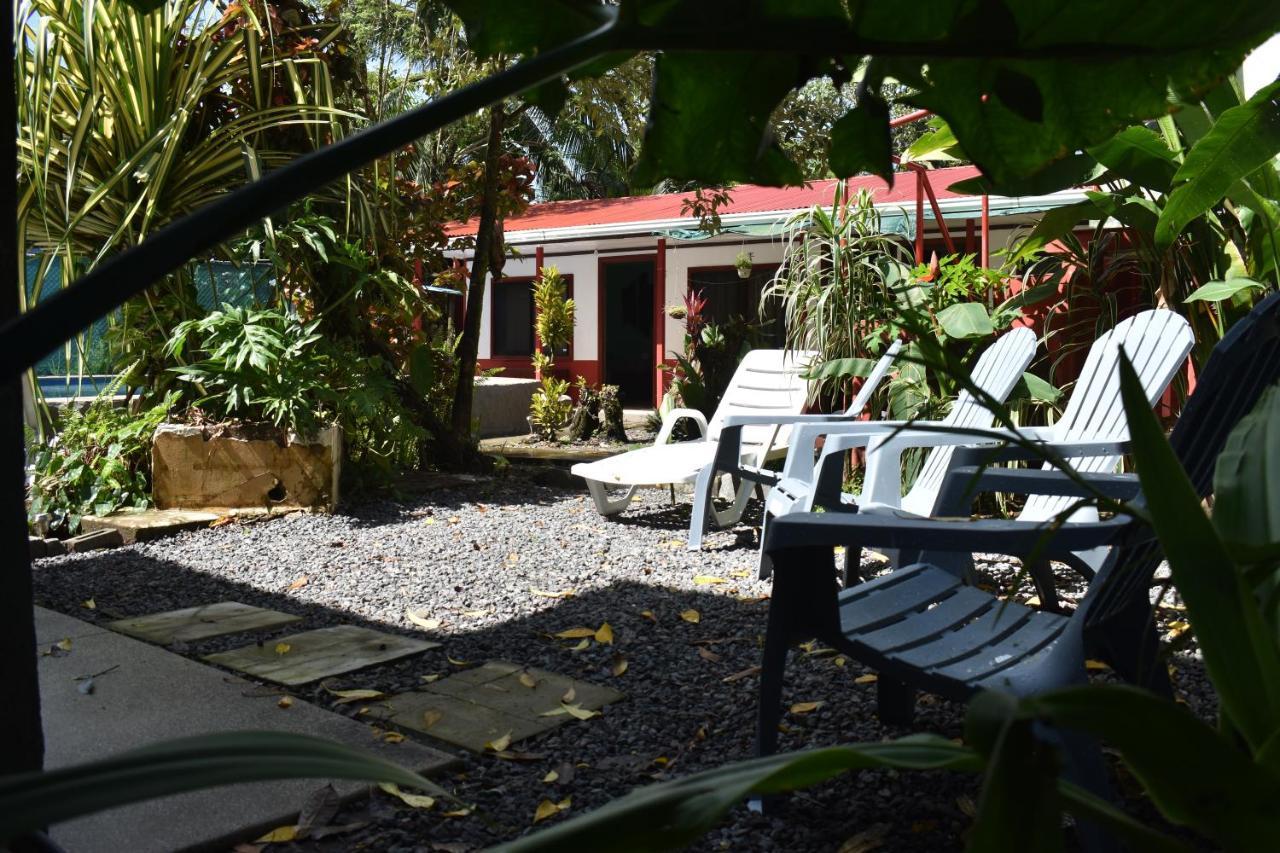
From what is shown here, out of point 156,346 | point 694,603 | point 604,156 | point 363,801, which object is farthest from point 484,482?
point 604,156

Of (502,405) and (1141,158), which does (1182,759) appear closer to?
(1141,158)

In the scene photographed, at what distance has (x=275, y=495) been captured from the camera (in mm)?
6305

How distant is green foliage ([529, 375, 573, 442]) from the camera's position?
12.0 metres

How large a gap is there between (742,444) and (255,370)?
9.56 feet

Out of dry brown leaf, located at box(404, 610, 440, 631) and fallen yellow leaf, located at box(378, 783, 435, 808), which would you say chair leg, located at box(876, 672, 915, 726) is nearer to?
fallen yellow leaf, located at box(378, 783, 435, 808)

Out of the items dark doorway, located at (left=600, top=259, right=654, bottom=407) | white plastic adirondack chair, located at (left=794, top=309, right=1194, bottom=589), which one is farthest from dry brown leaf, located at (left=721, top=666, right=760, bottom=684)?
dark doorway, located at (left=600, top=259, right=654, bottom=407)

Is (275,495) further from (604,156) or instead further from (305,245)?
(604,156)

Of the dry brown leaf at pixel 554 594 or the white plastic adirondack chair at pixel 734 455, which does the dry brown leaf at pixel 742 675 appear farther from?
the white plastic adirondack chair at pixel 734 455

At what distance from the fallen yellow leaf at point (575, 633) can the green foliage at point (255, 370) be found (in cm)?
288

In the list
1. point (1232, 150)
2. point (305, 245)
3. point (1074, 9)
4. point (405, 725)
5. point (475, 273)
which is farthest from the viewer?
point (475, 273)

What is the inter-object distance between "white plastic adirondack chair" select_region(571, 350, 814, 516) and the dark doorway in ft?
30.2

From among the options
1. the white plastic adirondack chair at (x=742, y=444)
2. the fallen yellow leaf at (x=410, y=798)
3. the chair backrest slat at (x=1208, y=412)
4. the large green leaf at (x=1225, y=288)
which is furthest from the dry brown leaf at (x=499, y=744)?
the large green leaf at (x=1225, y=288)

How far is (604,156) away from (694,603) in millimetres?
24874

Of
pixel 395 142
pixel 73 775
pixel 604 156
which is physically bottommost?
pixel 73 775
